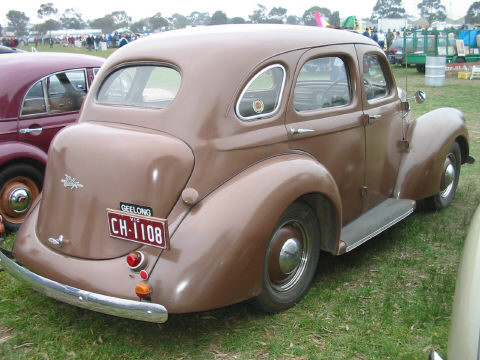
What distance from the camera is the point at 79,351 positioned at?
2939mm

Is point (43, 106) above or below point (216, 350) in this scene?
above

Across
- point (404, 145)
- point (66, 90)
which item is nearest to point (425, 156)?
point (404, 145)

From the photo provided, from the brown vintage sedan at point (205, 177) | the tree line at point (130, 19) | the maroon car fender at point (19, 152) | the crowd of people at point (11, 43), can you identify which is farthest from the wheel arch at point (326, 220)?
the tree line at point (130, 19)

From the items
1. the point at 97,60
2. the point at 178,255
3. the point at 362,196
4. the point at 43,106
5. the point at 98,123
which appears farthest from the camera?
the point at 97,60

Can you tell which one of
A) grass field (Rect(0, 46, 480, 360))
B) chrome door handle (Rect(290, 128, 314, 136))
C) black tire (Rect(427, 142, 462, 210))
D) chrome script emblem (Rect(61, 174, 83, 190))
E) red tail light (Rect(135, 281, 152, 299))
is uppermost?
chrome door handle (Rect(290, 128, 314, 136))

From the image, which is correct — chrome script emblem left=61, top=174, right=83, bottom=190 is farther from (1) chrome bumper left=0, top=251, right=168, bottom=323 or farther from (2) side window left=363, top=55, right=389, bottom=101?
(2) side window left=363, top=55, right=389, bottom=101

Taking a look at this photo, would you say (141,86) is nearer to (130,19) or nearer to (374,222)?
(374,222)

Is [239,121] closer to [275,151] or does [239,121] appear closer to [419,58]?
[275,151]

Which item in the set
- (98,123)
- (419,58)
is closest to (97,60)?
(98,123)

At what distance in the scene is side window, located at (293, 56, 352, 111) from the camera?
356 cm

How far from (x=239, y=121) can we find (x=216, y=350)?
1.38 metres

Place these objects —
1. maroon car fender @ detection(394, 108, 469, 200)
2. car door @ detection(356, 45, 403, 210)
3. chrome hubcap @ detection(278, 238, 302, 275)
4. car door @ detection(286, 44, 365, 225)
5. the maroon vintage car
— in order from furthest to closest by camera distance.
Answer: the maroon vintage car → maroon car fender @ detection(394, 108, 469, 200) → car door @ detection(356, 45, 403, 210) → car door @ detection(286, 44, 365, 225) → chrome hubcap @ detection(278, 238, 302, 275)

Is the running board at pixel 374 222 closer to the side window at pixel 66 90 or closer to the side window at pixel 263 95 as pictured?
the side window at pixel 263 95

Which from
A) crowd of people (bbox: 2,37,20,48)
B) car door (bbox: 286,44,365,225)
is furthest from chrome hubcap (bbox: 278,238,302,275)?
crowd of people (bbox: 2,37,20,48)
